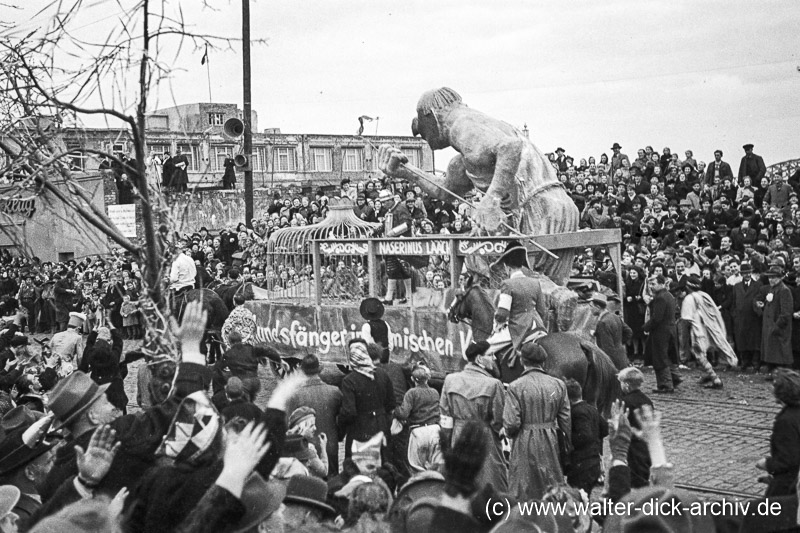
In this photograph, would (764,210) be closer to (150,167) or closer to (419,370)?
(419,370)

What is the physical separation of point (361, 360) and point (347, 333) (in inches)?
182

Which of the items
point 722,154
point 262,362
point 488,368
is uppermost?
point 722,154

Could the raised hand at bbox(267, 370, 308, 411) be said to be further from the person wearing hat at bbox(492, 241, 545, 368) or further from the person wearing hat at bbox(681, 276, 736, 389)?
the person wearing hat at bbox(681, 276, 736, 389)

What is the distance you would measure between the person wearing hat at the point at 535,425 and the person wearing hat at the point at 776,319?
24.3ft

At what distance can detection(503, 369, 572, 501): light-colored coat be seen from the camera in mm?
6555

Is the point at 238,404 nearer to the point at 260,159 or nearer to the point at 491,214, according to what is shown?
the point at 491,214

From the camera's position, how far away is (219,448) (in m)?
3.92

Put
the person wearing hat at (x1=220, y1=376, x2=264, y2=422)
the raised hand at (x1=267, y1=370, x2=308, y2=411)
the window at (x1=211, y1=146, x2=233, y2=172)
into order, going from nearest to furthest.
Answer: the raised hand at (x1=267, y1=370, x2=308, y2=411) < the person wearing hat at (x1=220, y1=376, x2=264, y2=422) < the window at (x1=211, y1=146, x2=233, y2=172)

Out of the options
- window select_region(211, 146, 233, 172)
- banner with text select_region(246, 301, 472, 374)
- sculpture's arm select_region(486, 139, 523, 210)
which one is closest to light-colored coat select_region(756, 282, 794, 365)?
sculpture's arm select_region(486, 139, 523, 210)

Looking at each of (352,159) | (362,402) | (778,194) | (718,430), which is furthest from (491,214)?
(352,159)

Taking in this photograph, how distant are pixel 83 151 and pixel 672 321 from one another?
987 cm

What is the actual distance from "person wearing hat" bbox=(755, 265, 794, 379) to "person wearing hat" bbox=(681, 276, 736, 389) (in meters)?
0.50

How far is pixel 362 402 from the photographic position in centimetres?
757

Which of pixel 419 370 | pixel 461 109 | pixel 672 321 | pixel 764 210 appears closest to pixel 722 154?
pixel 764 210
